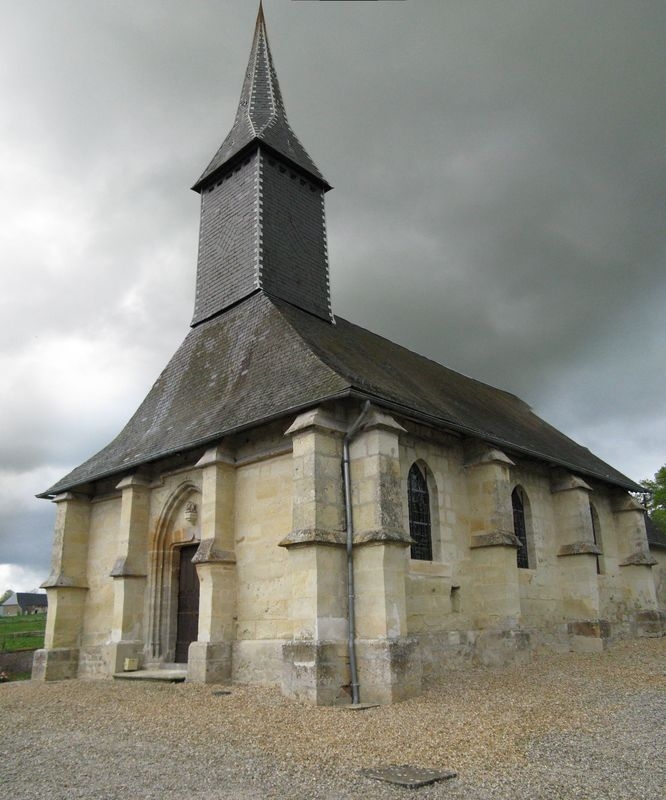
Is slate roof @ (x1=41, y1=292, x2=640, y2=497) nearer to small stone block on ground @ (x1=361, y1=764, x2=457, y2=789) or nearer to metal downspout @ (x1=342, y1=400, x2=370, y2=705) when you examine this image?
metal downspout @ (x1=342, y1=400, x2=370, y2=705)

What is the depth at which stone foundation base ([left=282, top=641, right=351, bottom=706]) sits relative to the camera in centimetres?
916

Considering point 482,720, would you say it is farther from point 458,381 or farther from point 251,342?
point 458,381

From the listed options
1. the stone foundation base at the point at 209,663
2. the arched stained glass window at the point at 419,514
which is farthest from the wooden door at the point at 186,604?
the arched stained glass window at the point at 419,514

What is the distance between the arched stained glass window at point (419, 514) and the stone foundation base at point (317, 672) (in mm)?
3006

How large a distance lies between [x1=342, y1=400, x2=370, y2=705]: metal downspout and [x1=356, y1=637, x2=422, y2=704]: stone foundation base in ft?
0.33

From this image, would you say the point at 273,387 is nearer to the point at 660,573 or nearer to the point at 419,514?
the point at 419,514

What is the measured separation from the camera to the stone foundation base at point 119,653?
13.0 meters

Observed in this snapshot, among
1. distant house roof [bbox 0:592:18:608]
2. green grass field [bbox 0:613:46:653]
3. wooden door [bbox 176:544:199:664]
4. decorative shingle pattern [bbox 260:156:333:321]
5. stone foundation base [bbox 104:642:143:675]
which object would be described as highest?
decorative shingle pattern [bbox 260:156:333:321]

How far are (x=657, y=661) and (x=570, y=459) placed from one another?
255 inches

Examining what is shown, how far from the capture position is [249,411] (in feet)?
38.8

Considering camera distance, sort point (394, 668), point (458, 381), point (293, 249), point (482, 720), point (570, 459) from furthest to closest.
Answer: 1. point (458, 381)
2. point (570, 459)
3. point (293, 249)
4. point (394, 668)
5. point (482, 720)

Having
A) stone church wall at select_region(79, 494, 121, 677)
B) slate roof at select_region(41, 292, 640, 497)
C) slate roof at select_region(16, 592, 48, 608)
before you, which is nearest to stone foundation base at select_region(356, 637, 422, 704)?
slate roof at select_region(41, 292, 640, 497)

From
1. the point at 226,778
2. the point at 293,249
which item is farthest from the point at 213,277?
the point at 226,778

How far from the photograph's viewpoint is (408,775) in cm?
566
